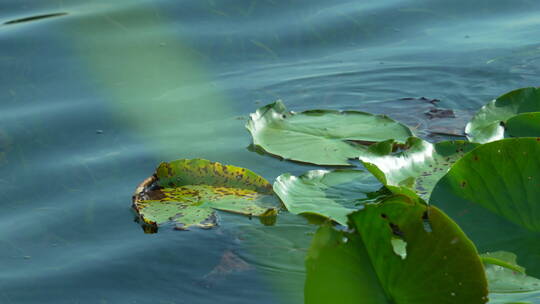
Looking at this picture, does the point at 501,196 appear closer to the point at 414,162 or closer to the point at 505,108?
the point at 414,162

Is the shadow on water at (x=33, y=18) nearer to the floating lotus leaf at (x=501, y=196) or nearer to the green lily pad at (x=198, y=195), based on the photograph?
the green lily pad at (x=198, y=195)

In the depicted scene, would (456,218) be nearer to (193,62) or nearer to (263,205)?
(263,205)

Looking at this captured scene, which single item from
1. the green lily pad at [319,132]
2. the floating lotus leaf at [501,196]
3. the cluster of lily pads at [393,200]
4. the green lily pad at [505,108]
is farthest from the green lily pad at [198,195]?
the green lily pad at [505,108]

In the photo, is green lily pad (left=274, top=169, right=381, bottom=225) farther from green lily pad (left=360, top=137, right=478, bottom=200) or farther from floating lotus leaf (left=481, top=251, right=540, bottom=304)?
floating lotus leaf (left=481, top=251, right=540, bottom=304)

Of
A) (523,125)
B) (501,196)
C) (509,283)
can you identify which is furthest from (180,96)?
(509,283)

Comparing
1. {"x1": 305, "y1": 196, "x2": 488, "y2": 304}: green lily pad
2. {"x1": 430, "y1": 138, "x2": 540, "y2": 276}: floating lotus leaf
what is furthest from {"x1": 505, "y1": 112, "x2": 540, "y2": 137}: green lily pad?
{"x1": 305, "y1": 196, "x2": 488, "y2": 304}: green lily pad

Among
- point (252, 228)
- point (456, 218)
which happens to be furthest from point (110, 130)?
point (456, 218)
